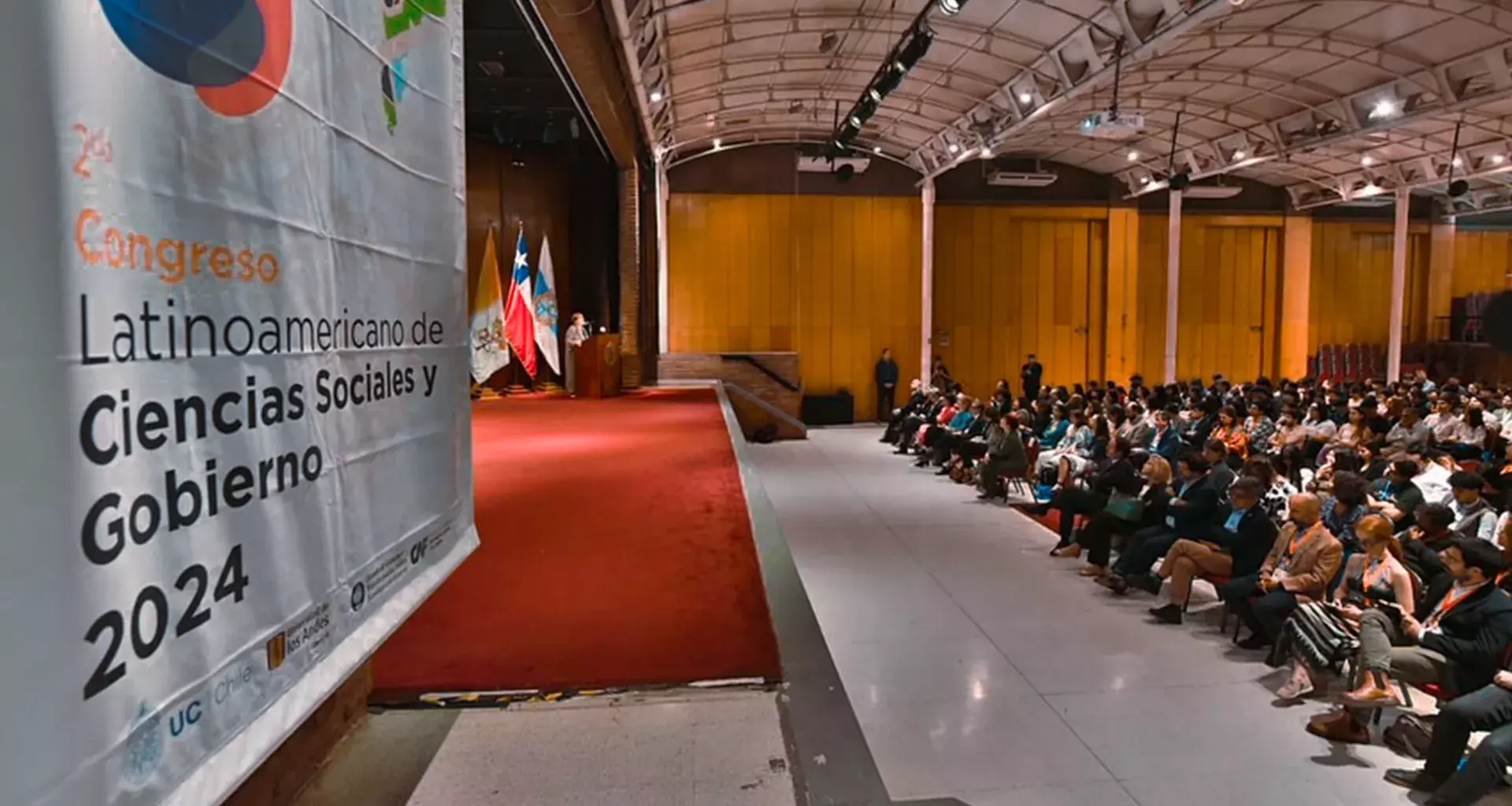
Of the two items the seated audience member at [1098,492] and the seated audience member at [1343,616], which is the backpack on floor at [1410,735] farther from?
the seated audience member at [1098,492]

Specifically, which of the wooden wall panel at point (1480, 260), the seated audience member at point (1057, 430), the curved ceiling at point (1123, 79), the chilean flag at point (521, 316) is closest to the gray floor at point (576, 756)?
the curved ceiling at point (1123, 79)

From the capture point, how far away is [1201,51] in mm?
10516

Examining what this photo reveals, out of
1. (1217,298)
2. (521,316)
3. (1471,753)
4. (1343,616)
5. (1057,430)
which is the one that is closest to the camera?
(1471,753)

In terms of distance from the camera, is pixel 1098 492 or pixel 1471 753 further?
pixel 1098 492

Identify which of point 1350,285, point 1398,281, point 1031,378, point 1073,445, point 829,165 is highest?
point 829,165

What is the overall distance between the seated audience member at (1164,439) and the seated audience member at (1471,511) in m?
3.09

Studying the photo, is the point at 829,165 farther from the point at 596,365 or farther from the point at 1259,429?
the point at 1259,429

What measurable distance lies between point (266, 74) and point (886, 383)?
616 inches

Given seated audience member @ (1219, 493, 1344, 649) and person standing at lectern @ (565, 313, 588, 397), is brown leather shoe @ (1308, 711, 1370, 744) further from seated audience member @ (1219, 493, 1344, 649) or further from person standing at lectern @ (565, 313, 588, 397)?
person standing at lectern @ (565, 313, 588, 397)

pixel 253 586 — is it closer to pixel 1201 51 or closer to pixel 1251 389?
pixel 1201 51

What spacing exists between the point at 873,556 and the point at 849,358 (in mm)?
9733

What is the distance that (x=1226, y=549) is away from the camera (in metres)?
5.67

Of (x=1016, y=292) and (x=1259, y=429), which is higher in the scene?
(x=1016, y=292)

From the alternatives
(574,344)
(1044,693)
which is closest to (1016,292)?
(574,344)
